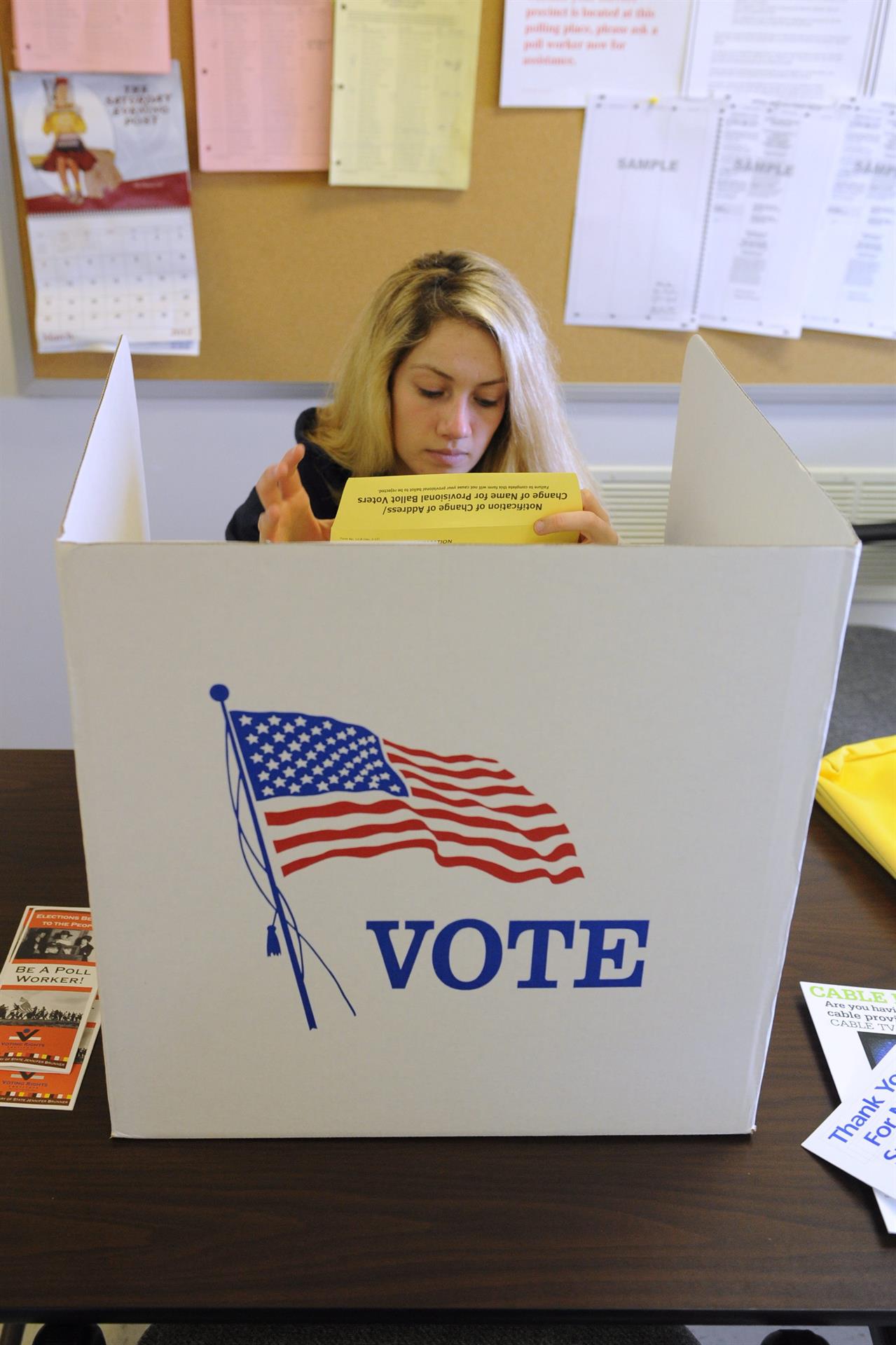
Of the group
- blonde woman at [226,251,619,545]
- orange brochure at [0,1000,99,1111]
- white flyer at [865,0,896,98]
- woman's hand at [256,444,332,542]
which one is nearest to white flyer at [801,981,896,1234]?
orange brochure at [0,1000,99,1111]

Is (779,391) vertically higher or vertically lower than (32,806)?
higher

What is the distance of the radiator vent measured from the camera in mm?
2248

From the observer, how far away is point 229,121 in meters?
1.96

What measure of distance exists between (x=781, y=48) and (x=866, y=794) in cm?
155

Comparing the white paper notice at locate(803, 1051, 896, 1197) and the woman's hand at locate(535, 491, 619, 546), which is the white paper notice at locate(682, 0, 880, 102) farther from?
the white paper notice at locate(803, 1051, 896, 1197)

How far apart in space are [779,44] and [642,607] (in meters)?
1.85

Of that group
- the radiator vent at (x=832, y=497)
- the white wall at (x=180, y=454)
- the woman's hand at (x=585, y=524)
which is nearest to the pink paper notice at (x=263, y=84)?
the white wall at (x=180, y=454)

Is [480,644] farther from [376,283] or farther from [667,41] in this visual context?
[667,41]

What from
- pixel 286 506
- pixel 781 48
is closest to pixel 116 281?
pixel 286 506

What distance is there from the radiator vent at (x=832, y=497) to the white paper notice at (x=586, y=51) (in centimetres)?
68

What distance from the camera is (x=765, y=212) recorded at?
2.08 m

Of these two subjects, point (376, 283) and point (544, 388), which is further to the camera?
point (376, 283)

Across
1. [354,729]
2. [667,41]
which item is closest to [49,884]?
[354,729]

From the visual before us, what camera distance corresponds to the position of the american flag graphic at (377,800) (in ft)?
1.82
